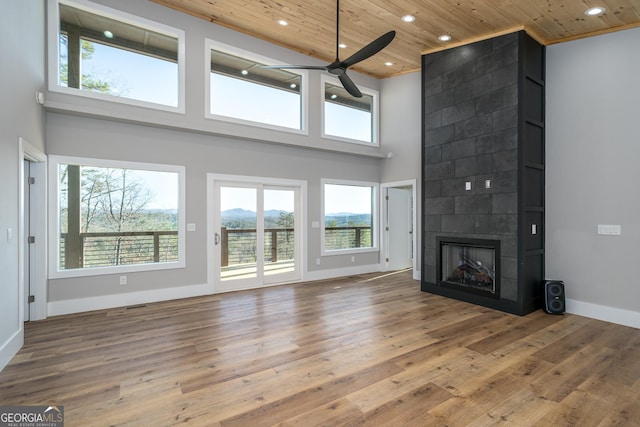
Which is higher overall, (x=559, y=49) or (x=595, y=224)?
(x=559, y=49)

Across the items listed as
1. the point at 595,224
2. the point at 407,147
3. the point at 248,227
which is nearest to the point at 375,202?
the point at 407,147

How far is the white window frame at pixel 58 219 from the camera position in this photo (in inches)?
173

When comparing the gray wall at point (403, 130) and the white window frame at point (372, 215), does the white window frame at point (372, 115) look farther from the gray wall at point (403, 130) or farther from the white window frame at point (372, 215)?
the white window frame at point (372, 215)

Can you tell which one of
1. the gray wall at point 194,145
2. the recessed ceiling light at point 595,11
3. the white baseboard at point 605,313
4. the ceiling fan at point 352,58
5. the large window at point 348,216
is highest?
the recessed ceiling light at point 595,11

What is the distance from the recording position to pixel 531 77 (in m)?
4.60

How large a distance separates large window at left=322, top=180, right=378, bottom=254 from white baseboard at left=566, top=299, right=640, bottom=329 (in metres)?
3.88

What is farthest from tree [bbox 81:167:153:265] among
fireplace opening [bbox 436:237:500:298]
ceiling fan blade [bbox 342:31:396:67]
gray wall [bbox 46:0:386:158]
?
fireplace opening [bbox 436:237:500:298]

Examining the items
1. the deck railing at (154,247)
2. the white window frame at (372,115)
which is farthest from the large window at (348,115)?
the deck railing at (154,247)

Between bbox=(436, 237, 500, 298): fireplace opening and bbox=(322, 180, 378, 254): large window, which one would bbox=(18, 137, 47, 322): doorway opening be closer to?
bbox=(322, 180, 378, 254): large window

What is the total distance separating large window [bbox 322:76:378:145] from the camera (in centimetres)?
693

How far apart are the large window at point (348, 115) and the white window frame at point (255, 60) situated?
1.48 ft

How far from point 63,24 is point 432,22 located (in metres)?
5.13

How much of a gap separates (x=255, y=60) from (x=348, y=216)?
3655 millimetres

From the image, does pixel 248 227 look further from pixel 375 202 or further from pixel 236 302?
pixel 375 202
